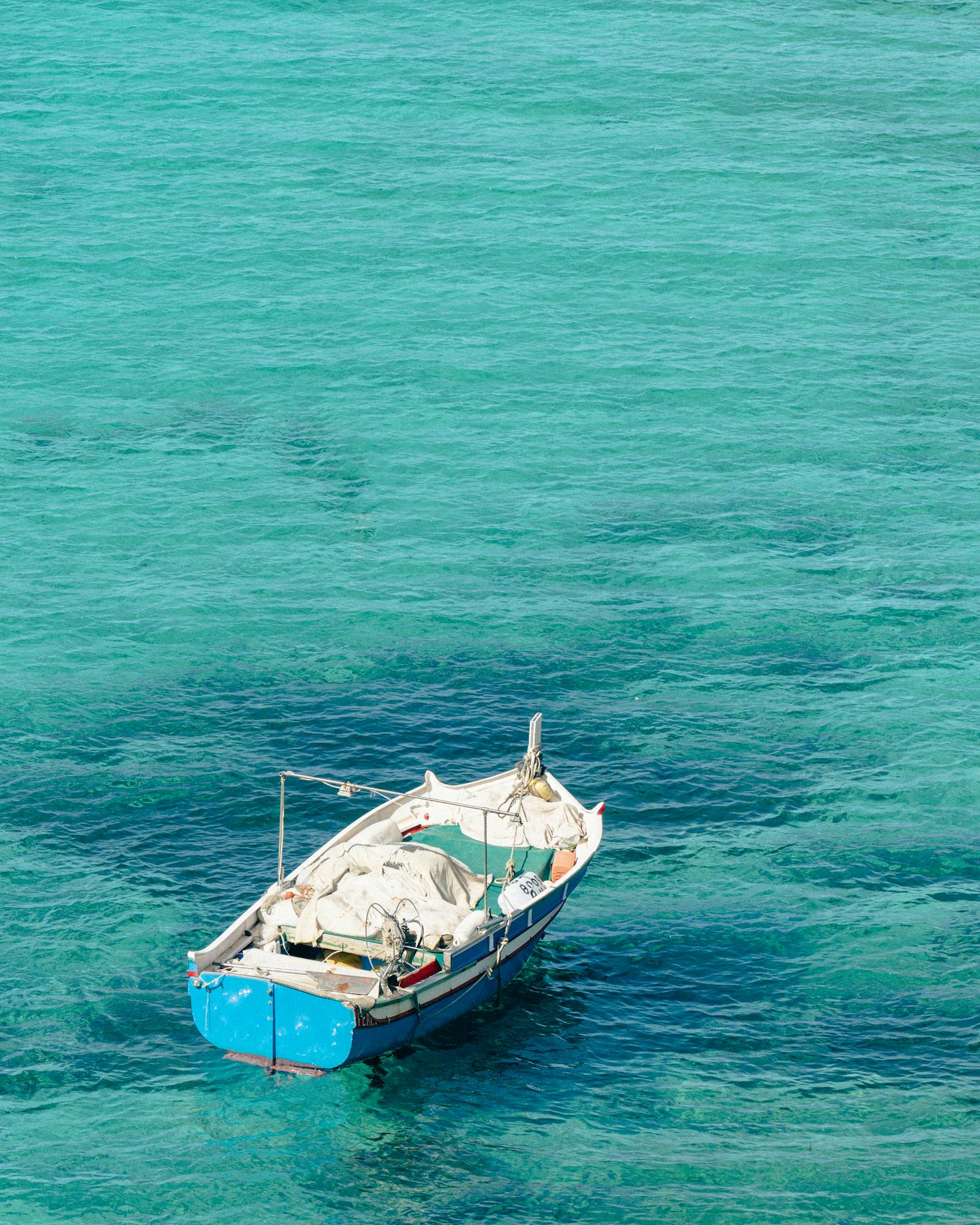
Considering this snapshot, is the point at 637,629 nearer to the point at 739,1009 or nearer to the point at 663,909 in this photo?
the point at 663,909

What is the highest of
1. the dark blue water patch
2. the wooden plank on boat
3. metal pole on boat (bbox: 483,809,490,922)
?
metal pole on boat (bbox: 483,809,490,922)

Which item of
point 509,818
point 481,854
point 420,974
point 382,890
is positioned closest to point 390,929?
point 420,974

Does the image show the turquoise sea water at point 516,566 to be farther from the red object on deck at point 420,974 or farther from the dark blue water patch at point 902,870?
the red object on deck at point 420,974

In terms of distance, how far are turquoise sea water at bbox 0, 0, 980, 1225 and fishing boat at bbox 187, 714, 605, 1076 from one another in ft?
8.53

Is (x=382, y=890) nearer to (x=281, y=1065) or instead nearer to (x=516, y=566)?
(x=281, y=1065)

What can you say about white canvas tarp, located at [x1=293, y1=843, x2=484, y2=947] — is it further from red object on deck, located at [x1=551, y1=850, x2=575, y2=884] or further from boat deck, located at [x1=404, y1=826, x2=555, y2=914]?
red object on deck, located at [x1=551, y1=850, x2=575, y2=884]

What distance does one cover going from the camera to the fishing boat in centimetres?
5206

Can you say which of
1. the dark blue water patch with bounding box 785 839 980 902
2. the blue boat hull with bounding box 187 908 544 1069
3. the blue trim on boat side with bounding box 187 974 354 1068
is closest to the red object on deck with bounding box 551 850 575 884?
the dark blue water patch with bounding box 785 839 980 902

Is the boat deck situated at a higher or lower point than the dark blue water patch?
higher

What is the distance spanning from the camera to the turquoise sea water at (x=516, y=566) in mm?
53656

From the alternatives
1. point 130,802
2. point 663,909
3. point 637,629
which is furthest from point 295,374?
point 663,909

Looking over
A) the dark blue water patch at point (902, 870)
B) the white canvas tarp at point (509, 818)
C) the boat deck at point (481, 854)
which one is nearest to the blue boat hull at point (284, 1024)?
the boat deck at point (481, 854)

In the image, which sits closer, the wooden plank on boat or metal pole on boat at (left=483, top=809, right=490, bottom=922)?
the wooden plank on boat

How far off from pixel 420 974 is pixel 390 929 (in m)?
1.71
